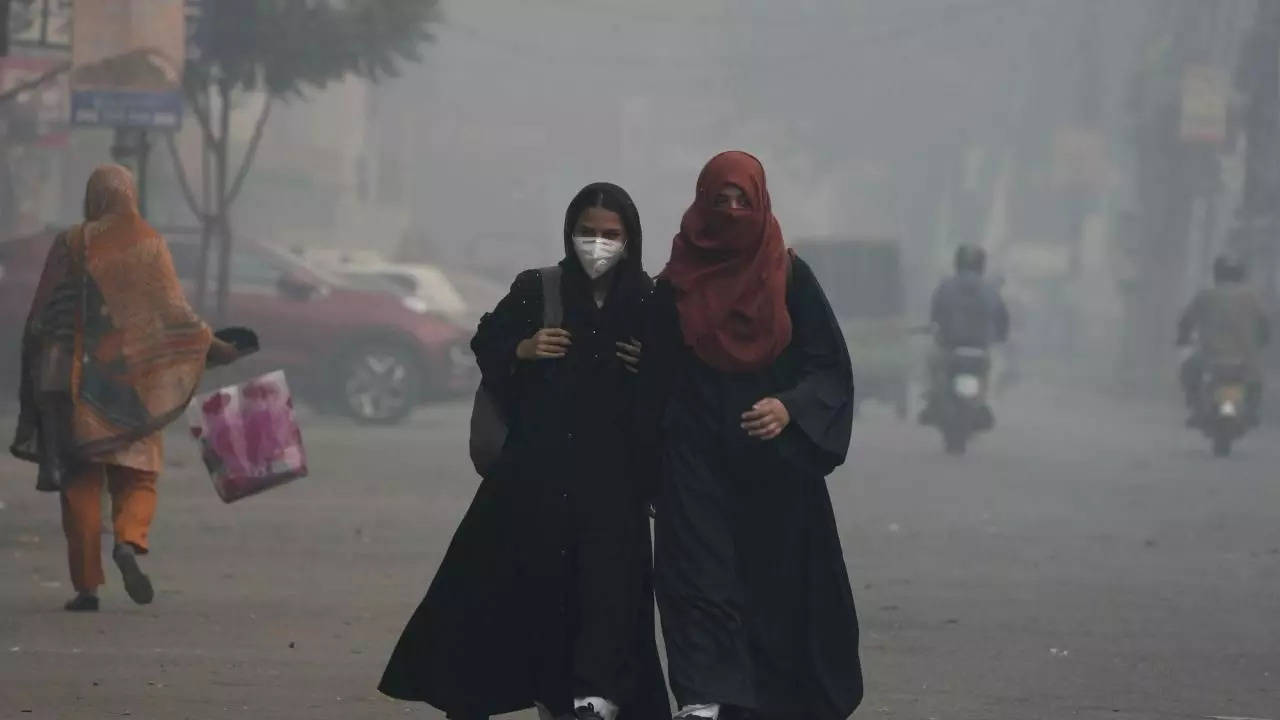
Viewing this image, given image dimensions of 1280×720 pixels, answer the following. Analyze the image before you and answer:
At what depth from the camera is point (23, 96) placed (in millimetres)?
27812

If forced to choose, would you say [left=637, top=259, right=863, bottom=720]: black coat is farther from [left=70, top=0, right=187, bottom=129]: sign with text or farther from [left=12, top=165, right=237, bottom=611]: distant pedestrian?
[left=70, top=0, right=187, bottom=129]: sign with text

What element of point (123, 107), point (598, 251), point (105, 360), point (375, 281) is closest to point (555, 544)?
point (598, 251)

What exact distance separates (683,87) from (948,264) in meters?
19.8

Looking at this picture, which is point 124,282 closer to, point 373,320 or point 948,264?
point 373,320

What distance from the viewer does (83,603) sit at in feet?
29.8

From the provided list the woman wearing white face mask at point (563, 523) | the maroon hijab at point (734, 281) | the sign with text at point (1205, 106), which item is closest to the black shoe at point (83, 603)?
the woman wearing white face mask at point (563, 523)

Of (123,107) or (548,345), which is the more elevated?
(548,345)

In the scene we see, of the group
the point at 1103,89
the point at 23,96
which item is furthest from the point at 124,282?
the point at 1103,89

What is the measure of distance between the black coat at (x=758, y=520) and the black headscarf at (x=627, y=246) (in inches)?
3.5

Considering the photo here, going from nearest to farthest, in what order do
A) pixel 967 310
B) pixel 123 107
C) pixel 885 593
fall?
pixel 885 593, pixel 123 107, pixel 967 310

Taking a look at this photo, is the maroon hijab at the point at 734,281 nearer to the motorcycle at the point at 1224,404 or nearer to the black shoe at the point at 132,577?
the black shoe at the point at 132,577

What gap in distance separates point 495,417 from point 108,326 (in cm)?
353

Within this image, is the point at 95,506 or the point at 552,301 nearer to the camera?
the point at 552,301

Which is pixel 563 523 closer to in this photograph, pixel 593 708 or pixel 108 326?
pixel 593 708
